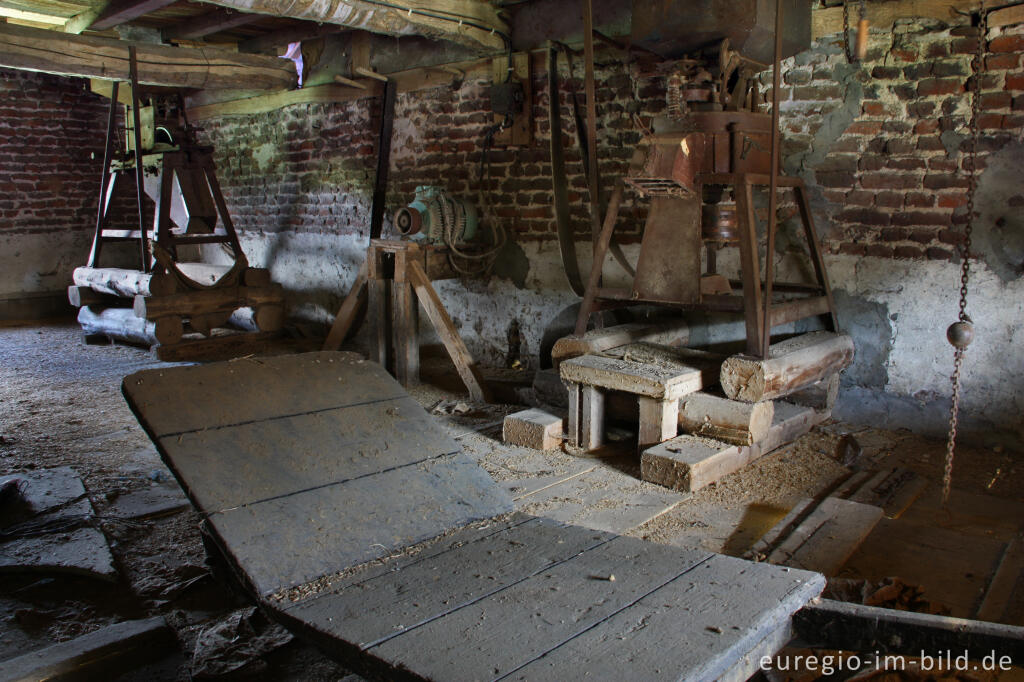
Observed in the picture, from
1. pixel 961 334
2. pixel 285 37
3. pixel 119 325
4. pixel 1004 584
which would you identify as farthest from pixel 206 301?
pixel 1004 584

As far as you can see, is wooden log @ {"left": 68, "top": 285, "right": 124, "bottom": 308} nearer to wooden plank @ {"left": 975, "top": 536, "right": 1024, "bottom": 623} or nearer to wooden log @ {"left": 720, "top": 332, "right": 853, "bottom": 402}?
wooden log @ {"left": 720, "top": 332, "right": 853, "bottom": 402}

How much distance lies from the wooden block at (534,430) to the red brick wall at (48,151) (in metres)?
7.17

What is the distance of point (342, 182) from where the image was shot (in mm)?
7199

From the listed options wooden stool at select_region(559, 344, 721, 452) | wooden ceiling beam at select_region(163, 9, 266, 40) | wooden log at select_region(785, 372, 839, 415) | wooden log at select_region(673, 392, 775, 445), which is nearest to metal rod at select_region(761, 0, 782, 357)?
wooden log at select_region(673, 392, 775, 445)

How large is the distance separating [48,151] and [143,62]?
3.61 m

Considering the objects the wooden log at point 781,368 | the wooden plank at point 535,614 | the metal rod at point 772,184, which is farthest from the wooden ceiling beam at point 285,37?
the wooden plank at point 535,614

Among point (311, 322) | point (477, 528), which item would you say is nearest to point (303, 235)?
point (311, 322)

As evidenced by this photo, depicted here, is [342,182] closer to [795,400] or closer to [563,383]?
[563,383]

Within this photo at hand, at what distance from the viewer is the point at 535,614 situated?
193 centimetres

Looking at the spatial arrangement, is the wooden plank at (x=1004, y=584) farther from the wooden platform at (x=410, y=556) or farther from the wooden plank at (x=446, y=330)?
the wooden plank at (x=446, y=330)

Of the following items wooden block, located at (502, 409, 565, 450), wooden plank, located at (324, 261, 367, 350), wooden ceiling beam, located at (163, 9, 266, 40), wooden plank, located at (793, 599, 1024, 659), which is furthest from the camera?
wooden ceiling beam, located at (163, 9, 266, 40)

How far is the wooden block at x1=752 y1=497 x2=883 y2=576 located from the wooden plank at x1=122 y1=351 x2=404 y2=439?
1.64 metres

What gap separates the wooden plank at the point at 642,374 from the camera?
3.64m

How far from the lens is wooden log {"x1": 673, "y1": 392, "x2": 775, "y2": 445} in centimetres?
359
